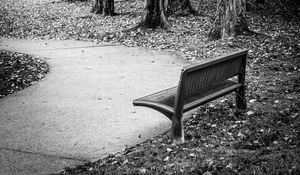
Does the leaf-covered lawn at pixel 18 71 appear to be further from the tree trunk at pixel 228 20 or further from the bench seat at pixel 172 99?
the tree trunk at pixel 228 20

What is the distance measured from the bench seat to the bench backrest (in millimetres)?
172

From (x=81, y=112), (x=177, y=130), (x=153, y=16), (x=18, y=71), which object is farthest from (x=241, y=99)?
(x=153, y=16)

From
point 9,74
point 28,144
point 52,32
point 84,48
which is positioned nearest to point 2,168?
point 28,144

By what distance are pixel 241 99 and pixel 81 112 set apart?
2.97m

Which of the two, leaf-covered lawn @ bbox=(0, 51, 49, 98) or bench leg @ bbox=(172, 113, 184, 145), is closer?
bench leg @ bbox=(172, 113, 184, 145)

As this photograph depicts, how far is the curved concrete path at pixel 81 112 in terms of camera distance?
5.04m

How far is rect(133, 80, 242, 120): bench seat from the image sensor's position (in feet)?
16.2

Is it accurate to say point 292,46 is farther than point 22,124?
Yes

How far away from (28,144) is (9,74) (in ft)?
15.7

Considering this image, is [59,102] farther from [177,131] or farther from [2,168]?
[177,131]

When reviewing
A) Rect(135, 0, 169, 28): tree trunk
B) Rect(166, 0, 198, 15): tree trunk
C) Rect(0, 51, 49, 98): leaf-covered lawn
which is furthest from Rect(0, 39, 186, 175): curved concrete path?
Rect(166, 0, 198, 15): tree trunk

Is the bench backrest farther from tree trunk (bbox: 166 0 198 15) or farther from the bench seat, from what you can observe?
tree trunk (bbox: 166 0 198 15)

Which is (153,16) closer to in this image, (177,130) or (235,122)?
(235,122)

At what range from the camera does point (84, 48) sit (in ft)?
42.7
